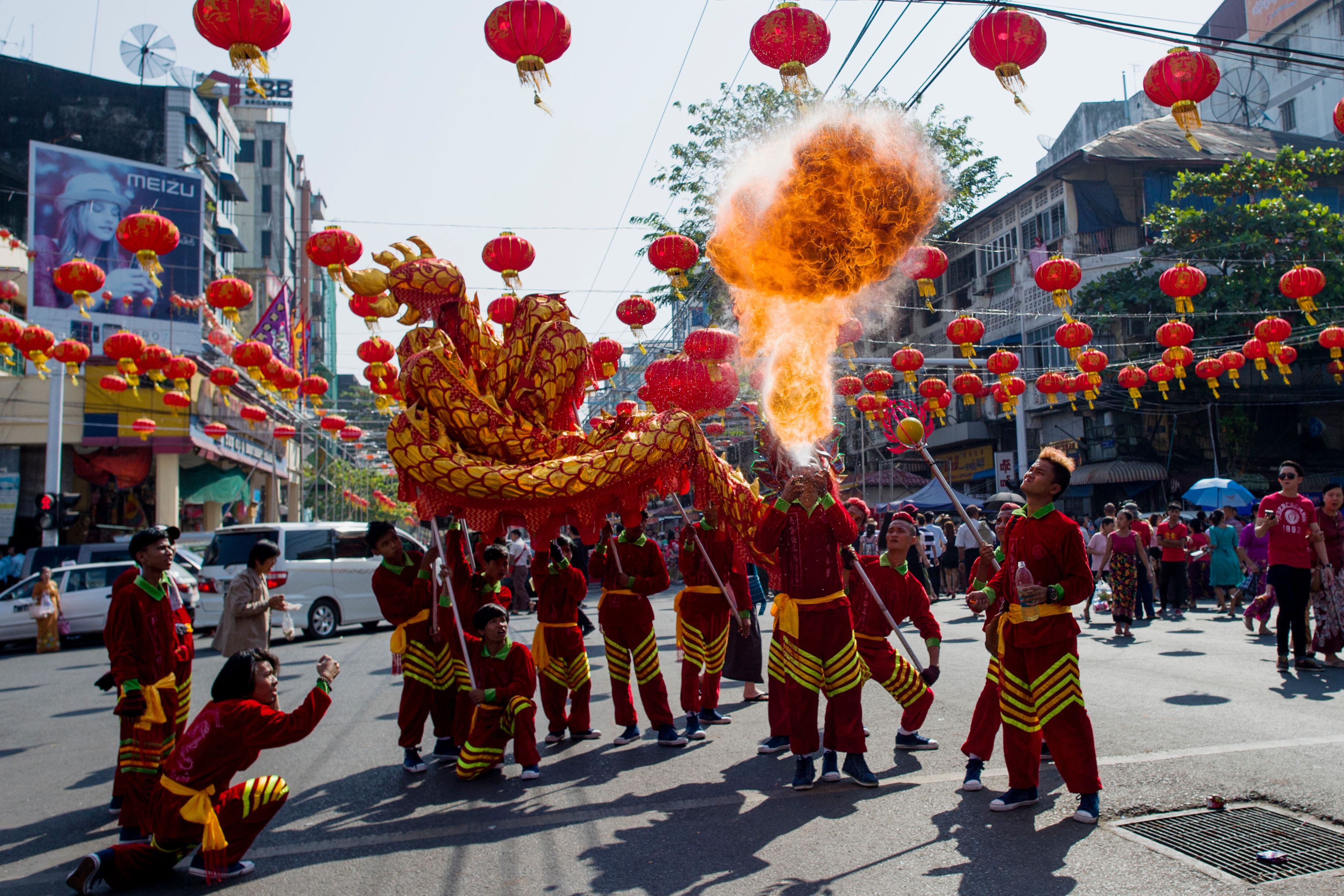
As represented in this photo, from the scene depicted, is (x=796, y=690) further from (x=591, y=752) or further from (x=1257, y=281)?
(x=1257, y=281)

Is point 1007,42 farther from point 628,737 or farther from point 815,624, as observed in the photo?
point 628,737

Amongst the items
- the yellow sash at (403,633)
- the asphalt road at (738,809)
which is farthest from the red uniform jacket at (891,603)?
the yellow sash at (403,633)

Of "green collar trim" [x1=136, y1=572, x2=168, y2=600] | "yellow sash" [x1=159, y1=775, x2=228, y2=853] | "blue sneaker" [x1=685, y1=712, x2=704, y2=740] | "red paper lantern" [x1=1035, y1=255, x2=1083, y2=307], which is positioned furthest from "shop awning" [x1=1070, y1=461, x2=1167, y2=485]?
"yellow sash" [x1=159, y1=775, x2=228, y2=853]

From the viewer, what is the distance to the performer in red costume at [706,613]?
7.53 m

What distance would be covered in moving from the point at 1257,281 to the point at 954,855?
23.1 metres

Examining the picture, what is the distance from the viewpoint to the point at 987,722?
5.51 m

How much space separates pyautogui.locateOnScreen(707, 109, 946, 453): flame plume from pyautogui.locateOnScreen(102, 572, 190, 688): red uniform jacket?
3742mm

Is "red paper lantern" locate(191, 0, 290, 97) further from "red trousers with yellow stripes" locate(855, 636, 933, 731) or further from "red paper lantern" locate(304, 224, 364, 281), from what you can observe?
"red trousers with yellow stripes" locate(855, 636, 933, 731)

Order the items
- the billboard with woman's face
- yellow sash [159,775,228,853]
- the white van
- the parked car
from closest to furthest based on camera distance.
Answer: yellow sash [159,775,228,853], the white van, the parked car, the billboard with woman's face

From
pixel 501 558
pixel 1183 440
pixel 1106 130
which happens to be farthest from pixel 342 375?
pixel 501 558

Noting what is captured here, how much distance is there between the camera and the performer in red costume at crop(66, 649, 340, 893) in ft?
14.8

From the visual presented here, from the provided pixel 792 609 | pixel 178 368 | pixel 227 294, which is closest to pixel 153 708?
pixel 792 609

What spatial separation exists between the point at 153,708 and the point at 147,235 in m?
7.24

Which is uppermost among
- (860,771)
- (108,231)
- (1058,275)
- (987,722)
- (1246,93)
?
(1246,93)
